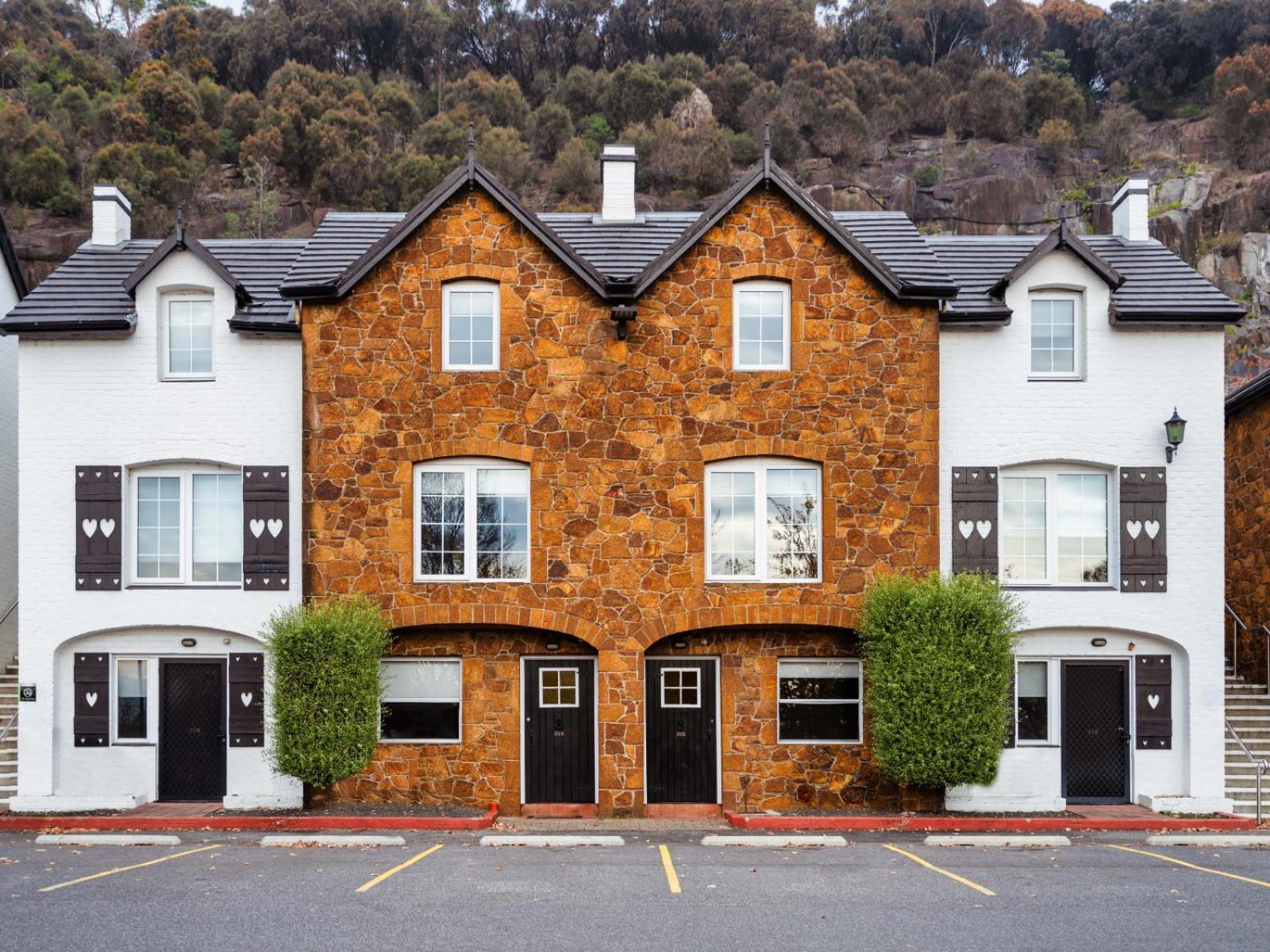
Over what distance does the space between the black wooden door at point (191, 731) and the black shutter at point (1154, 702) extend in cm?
1418

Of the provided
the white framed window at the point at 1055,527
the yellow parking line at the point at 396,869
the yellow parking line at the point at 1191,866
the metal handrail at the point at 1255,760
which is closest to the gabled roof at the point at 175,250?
the yellow parking line at the point at 396,869

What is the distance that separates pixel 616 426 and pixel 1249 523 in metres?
12.0

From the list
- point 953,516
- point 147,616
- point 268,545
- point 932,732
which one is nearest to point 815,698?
point 932,732

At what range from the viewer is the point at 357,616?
634 inches

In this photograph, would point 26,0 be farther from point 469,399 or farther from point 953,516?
point 953,516

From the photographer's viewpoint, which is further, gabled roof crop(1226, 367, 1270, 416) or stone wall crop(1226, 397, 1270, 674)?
stone wall crop(1226, 397, 1270, 674)

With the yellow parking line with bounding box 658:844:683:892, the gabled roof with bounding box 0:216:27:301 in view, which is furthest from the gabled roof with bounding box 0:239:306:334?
the yellow parking line with bounding box 658:844:683:892

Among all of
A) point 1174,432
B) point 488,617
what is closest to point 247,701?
point 488,617

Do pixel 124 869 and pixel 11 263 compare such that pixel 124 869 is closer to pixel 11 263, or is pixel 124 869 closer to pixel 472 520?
pixel 472 520

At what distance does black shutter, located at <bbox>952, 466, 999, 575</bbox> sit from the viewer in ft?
57.6

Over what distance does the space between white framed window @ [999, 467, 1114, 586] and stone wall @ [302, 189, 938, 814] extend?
1.59 m

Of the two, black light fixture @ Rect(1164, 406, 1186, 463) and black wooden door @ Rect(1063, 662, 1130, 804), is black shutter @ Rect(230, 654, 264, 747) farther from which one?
black light fixture @ Rect(1164, 406, 1186, 463)

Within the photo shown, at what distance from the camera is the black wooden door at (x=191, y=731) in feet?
57.4

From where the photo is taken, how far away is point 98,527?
17.3m
